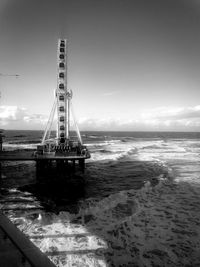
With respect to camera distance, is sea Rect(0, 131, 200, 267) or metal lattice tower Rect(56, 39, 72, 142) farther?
metal lattice tower Rect(56, 39, 72, 142)

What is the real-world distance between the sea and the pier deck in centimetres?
589

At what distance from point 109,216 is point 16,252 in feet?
36.5

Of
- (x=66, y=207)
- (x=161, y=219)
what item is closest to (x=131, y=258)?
(x=161, y=219)

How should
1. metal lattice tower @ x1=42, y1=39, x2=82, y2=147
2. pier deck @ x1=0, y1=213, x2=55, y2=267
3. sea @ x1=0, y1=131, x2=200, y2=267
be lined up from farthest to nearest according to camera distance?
metal lattice tower @ x1=42, y1=39, x2=82, y2=147 < sea @ x1=0, y1=131, x2=200, y2=267 < pier deck @ x1=0, y1=213, x2=55, y2=267

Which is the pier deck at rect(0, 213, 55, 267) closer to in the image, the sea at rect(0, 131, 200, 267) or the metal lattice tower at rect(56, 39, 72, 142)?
the sea at rect(0, 131, 200, 267)

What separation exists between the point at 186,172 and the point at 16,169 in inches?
963

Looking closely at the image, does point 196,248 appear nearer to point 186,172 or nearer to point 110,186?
point 110,186

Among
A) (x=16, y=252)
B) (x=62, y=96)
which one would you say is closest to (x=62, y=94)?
(x=62, y=96)

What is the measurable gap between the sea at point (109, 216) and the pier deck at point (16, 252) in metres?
5.89

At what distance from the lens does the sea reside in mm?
10469

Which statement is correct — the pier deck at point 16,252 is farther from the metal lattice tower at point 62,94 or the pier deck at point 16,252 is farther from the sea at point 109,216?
the metal lattice tower at point 62,94

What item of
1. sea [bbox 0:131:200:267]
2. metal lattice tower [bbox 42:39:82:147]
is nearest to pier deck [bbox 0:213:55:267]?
sea [bbox 0:131:200:267]

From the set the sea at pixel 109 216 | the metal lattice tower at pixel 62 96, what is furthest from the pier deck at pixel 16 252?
the metal lattice tower at pixel 62 96

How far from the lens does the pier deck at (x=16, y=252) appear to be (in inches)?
127
